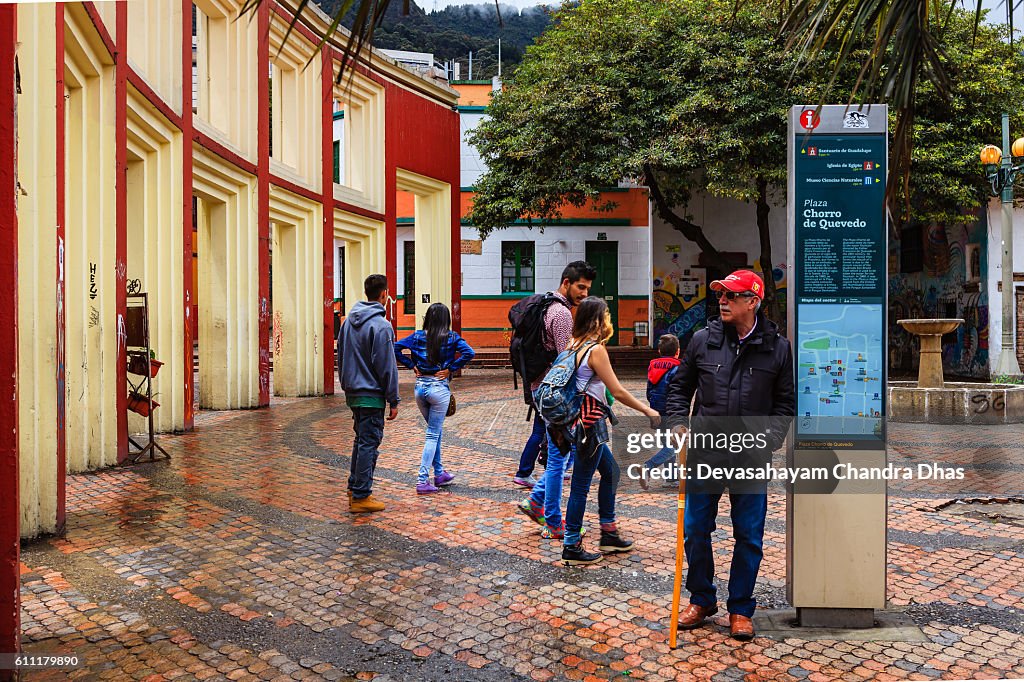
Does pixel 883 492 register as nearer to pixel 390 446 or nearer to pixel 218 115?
pixel 390 446

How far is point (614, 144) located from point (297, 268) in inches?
315

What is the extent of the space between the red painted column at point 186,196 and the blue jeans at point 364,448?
534 cm

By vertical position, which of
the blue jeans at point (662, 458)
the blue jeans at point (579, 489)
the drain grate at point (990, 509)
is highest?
the blue jeans at point (579, 489)

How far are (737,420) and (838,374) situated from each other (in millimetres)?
544

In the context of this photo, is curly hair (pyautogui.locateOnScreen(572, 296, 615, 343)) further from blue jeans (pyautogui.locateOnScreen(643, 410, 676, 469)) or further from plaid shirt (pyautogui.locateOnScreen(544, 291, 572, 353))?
blue jeans (pyautogui.locateOnScreen(643, 410, 676, 469))

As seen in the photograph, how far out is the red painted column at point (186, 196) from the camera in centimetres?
1121

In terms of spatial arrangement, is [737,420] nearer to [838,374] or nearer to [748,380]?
[748,380]

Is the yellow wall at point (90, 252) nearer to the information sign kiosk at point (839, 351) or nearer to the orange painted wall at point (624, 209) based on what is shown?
the information sign kiosk at point (839, 351)

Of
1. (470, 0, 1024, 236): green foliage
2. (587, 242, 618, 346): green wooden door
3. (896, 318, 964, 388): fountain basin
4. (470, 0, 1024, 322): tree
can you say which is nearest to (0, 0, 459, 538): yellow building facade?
(470, 0, 1024, 322): tree

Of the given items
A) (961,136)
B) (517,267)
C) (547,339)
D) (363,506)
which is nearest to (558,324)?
(547,339)

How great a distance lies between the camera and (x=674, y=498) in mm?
7230

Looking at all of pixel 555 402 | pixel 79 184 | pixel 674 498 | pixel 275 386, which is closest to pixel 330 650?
pixel 555 402

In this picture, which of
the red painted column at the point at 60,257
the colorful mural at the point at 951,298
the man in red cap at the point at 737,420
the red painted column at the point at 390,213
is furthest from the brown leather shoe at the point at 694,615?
the colorful mural at the point at 951,298

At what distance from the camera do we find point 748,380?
4.09m
